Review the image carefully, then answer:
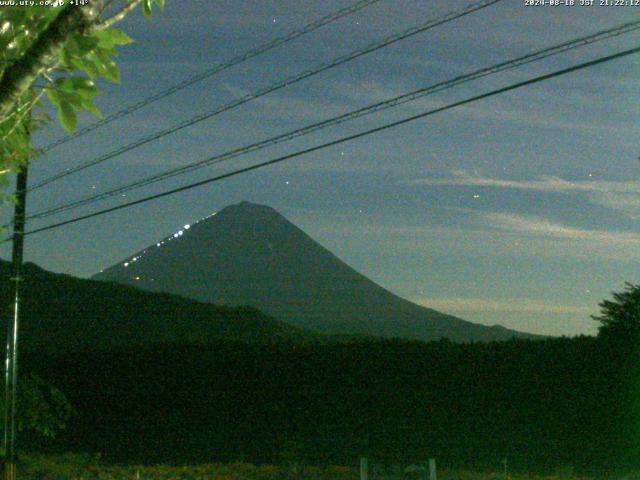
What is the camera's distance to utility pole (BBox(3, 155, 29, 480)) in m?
14.7

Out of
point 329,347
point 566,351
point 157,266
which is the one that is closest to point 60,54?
point 566,351

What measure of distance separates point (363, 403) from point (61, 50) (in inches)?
681

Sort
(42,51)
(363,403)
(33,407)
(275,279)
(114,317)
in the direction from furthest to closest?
(275,279)
(114,317)
(363,403)
(33,407)
(42,51)

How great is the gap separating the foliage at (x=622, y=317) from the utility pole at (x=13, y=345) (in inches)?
448

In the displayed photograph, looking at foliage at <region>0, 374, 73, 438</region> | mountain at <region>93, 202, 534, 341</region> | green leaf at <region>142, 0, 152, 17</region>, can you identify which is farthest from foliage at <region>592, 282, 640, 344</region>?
mountain at <region>93, 202, 534, 341</region>

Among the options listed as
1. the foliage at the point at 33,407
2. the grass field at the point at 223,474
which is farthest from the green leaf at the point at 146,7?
the foliage at the point at 33,407

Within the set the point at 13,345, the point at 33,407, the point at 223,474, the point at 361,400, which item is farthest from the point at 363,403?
the point at 13,345

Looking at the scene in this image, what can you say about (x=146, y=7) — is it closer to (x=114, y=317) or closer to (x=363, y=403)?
(x=363, y=403)

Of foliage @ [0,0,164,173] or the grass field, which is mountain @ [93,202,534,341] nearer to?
the grass field

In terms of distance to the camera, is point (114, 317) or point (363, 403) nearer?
point (363, 403)

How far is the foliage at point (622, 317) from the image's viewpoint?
61.3 ft

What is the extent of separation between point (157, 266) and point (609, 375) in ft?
267

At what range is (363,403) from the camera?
65.3ft

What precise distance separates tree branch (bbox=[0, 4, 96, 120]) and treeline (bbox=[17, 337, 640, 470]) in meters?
15.3
